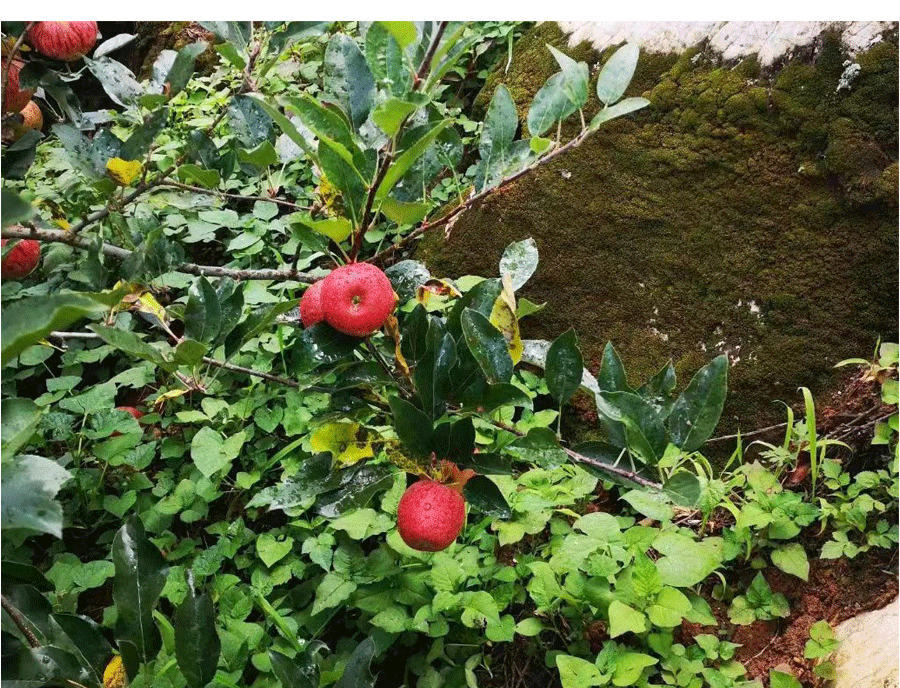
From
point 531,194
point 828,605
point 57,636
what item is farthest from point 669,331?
point 57,636

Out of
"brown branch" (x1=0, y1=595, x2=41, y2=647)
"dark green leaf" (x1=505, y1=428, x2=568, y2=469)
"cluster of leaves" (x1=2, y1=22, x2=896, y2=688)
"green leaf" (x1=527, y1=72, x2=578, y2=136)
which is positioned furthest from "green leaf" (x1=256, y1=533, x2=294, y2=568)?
"green leaf" (x1=527, y1=72, x2=578, y2=136)

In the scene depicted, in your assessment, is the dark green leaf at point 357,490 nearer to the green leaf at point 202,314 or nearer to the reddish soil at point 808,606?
the green leaf at point 202,314

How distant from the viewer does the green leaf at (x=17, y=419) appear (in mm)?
770

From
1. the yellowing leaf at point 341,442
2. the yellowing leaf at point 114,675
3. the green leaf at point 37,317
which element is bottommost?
the yellowing leaf at point 114,675

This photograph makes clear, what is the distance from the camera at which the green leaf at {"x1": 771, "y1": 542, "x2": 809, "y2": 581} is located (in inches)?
56.0

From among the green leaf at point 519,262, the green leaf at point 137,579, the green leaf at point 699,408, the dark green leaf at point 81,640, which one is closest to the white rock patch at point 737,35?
the green leaf at point 519,262

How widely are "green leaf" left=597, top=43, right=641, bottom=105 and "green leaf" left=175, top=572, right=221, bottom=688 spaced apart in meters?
0.87

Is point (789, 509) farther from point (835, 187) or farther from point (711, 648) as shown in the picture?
point (835, 187)

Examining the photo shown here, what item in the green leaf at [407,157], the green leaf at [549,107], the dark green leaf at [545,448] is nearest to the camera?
the green leaf at [407,157]

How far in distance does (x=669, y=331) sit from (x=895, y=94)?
0.64 m

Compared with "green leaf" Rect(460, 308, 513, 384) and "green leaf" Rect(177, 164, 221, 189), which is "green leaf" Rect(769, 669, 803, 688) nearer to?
"green leaf" Rect(460, 308, 513, 384)

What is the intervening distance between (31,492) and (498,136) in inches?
29.9

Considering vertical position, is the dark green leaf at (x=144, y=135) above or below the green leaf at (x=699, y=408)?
above

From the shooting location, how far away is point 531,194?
1.88 meters
